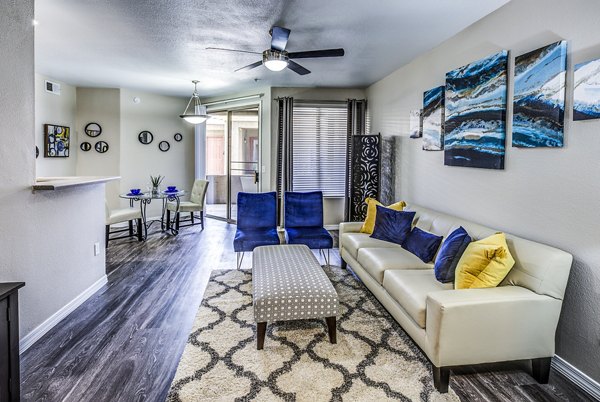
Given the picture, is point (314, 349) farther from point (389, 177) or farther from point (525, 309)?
point (389, 177)

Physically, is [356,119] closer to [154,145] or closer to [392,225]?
[392,225]

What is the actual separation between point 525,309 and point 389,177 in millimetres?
Result: 3513

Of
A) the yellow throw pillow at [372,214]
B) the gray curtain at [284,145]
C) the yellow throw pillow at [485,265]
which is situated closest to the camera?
the yellow throw pillow at [485,265]

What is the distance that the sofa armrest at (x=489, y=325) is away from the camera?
2025 millimetres

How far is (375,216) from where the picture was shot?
13.8 ft

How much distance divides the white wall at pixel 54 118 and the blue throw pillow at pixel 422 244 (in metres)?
5.63

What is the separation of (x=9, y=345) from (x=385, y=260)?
264cm

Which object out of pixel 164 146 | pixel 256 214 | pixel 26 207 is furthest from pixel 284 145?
pixel 26 207

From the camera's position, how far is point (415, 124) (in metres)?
4.49

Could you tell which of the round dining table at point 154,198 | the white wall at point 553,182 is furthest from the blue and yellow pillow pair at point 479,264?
the round dining table at point 154,198

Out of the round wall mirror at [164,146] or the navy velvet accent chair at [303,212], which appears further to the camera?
the round wall mirror at [164,146]

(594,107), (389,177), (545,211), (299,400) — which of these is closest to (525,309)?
(545,211)

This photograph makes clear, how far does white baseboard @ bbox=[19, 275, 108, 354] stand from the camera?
2.52 m

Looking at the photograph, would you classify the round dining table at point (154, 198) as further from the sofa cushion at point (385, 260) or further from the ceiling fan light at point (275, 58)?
the sofa cushion at point (385, 260)
